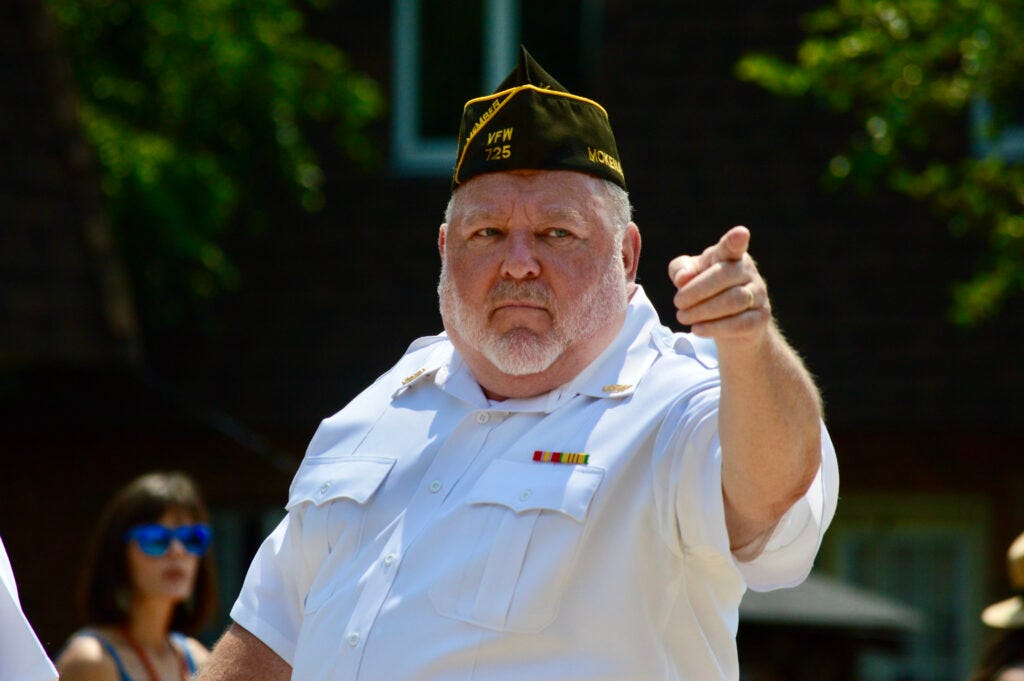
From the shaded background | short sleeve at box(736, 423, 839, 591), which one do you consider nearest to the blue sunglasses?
short sleeve at box(736, 423, 839, 591)

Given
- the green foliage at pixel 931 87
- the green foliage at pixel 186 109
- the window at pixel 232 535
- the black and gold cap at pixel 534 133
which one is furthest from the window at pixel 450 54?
the black and gold cap at pixel 534 133

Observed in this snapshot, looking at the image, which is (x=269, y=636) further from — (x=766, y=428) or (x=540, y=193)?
(x=766, y=428)

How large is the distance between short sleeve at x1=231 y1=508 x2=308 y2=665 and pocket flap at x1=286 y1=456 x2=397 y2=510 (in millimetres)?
57

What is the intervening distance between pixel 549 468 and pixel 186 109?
21.9ft

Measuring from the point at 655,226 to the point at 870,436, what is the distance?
5.87 ft

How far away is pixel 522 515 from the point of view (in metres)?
3.01

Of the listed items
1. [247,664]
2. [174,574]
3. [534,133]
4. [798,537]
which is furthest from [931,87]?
[798,537]

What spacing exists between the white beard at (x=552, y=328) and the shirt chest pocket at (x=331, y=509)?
1.00 feet

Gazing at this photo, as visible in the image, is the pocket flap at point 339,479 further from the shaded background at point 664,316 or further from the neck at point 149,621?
the shaded background at point 664,316

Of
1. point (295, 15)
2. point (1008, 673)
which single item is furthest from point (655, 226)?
point (1008, 673)

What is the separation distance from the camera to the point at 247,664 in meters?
3.45

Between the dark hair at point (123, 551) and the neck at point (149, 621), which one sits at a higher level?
the dark hair at point (123, 551)

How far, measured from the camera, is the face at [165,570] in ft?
18.7

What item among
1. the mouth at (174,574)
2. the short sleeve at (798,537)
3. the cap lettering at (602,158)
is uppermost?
the cap lettering at (602,158)
